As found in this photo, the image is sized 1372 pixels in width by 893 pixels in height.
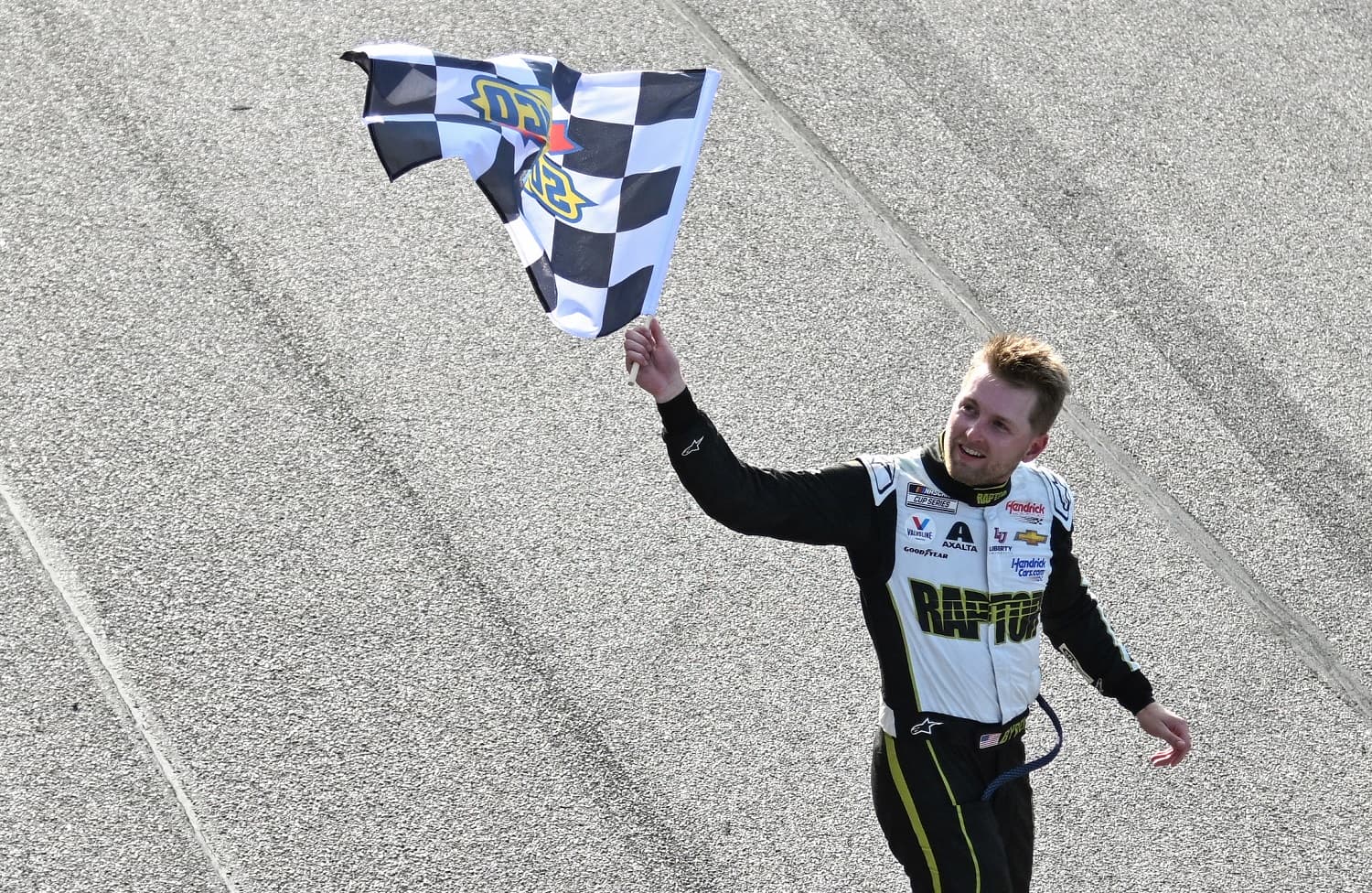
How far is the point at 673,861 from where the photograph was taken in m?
4.61

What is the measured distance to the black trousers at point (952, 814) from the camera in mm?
3857

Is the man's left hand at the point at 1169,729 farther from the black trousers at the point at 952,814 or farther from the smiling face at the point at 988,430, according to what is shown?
the smiling face at the point at 988,430

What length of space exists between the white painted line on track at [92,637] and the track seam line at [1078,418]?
3756mm

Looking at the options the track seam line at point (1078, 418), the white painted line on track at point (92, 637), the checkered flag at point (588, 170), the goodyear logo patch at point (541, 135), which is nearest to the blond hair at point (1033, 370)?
the checkered flag at point (588, 170)

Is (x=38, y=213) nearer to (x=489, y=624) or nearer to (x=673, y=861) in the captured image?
(x=489, y=624)

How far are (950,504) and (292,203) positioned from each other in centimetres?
364

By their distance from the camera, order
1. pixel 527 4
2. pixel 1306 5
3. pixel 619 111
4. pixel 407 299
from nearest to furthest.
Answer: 1. pixel 619 111
2. pixel 407 299
3. pixel 527 4
4. pixel 1306 5

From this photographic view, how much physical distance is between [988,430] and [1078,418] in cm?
260

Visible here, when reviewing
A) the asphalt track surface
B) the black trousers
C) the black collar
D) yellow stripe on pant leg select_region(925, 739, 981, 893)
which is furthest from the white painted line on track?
the black collar

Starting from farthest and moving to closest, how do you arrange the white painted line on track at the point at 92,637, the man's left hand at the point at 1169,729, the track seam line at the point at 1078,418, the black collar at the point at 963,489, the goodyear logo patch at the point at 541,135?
the track seam line at the point at 1078,418, the white painted line on track at the point at 92,637, the man's left hand at the point at 1169,729, the black collar at the point at 963,489, the goodyear logo patch at the point at 541,135

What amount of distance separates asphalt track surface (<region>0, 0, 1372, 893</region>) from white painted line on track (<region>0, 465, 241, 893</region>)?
16 mm

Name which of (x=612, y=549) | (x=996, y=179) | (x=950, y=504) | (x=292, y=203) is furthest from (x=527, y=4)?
(x=950, y=504)

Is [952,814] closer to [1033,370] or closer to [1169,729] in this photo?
[1169,729]

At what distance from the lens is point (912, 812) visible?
3936mm
